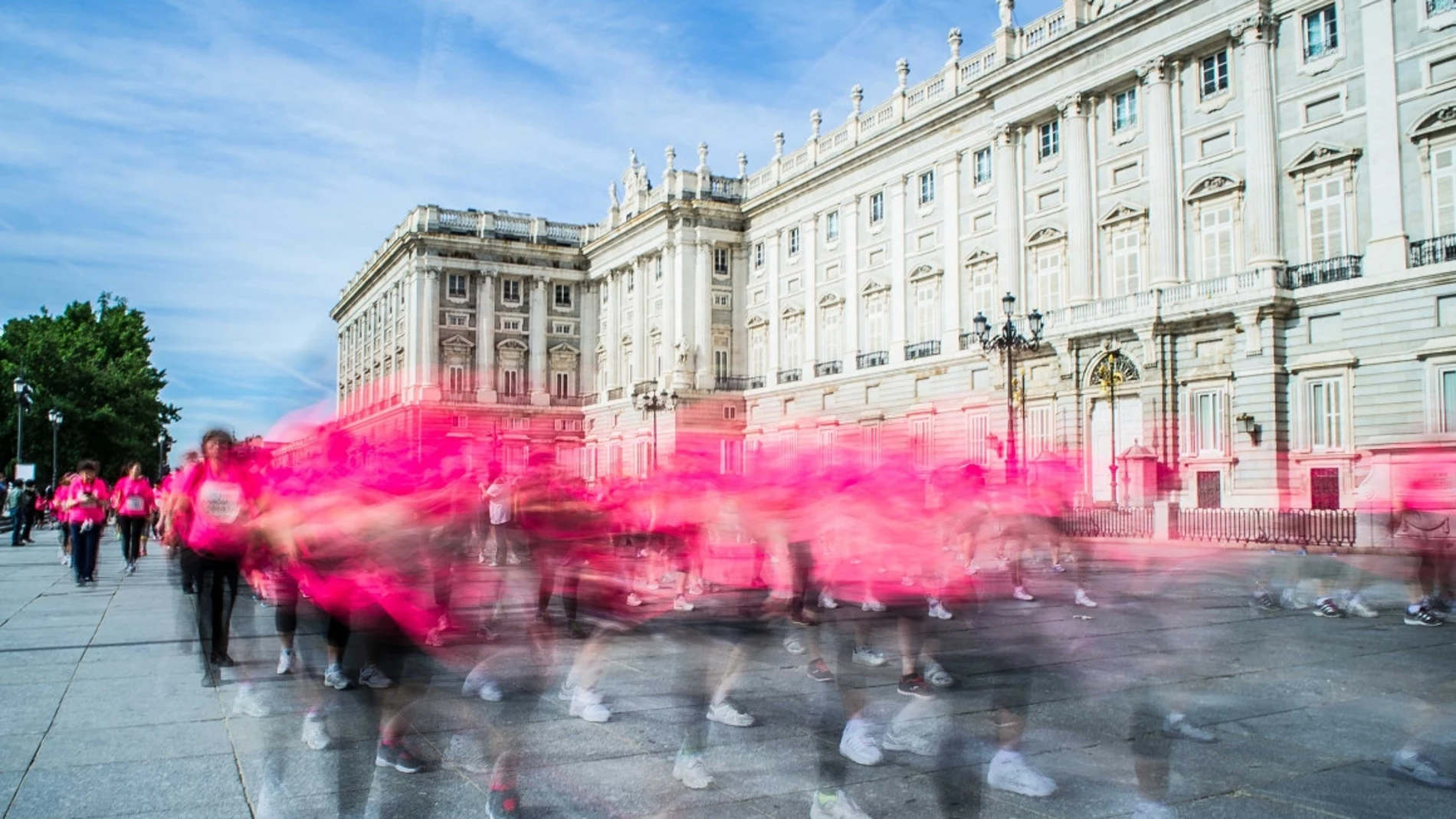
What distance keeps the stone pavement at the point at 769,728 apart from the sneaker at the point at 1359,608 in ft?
2.85

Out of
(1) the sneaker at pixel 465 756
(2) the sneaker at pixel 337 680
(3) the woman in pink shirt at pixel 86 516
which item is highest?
(3) the woman in pink shirt at pixel 86 516

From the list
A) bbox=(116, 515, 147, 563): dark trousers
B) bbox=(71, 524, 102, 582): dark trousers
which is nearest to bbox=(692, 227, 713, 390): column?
bbox=(116, 515, 147, 563): dark trousers

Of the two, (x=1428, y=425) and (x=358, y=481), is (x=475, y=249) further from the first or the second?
(x=358, y=481)

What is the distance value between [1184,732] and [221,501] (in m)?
7.72

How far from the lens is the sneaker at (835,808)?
5.43m

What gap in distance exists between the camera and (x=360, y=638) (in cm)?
748

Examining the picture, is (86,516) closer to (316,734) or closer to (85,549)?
(85,549)

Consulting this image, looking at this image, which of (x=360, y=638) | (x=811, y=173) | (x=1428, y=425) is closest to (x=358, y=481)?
(x=360, y=638)

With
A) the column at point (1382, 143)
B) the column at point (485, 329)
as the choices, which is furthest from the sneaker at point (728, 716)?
the column at point (485, 329)

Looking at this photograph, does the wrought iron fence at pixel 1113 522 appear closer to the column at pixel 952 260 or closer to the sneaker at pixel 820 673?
the column at pixel 952 260

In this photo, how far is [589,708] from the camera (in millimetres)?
7699

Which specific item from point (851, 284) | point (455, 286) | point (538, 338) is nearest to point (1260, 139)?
point (851, 284)

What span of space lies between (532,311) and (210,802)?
68982 millimetres

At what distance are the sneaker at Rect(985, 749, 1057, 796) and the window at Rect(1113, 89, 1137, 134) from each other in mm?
33609
